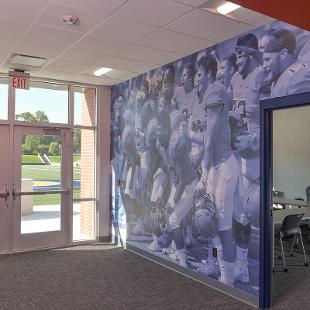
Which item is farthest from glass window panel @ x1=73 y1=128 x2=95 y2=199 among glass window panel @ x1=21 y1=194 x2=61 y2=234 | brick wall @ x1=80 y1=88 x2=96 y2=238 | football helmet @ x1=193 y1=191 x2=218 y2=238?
football helmet @ x1=193 y1=191 x2=218 y2=238

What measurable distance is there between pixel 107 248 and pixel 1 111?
298cm

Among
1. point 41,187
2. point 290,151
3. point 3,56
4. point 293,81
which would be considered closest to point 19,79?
point 3,56

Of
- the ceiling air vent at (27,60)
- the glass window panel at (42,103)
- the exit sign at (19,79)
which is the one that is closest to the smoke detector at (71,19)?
the ceiling air vent at (27,60)

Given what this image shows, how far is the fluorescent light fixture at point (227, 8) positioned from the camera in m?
3.20

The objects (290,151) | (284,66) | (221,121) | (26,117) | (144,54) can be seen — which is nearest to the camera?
(284,66)

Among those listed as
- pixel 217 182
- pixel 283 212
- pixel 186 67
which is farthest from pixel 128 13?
pixel 283 212

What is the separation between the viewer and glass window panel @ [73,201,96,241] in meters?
6.55

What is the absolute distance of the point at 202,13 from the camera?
131 inches

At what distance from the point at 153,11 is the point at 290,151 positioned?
624cm

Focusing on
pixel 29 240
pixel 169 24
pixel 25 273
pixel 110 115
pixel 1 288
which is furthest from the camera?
pixel 110 115

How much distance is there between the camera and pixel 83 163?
6.65 metres

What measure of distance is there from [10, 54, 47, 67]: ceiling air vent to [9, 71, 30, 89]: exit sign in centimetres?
35

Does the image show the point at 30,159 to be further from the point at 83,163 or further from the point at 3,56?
the point at 3,56

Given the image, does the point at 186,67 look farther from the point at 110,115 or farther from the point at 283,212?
the point at 283,212
